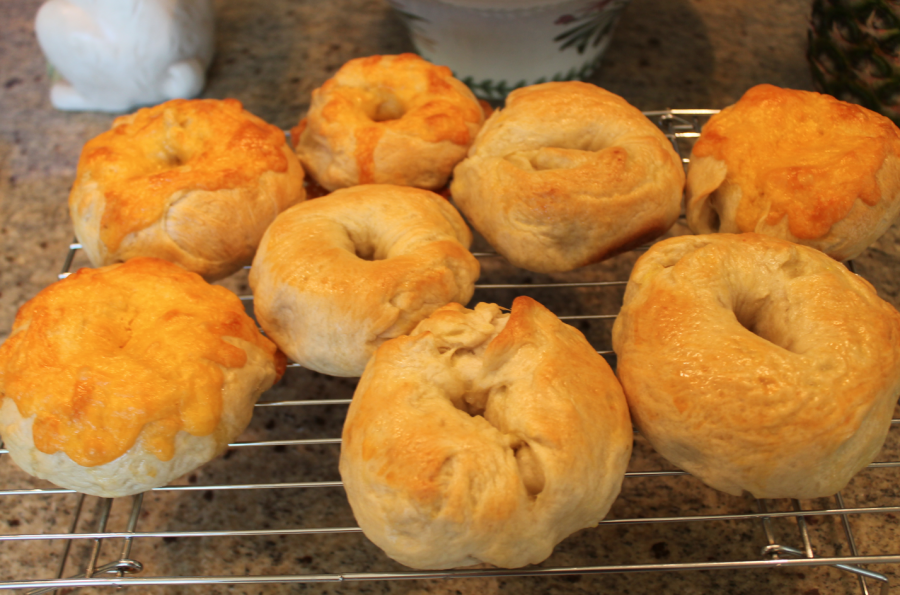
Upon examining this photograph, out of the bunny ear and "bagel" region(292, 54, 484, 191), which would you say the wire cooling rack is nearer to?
"bagel" region(292, 54, 484, 191)

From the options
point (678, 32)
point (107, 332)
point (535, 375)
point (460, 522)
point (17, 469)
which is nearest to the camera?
point (460, 522)

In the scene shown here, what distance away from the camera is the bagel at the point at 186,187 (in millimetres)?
1374

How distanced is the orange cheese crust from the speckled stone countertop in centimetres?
29

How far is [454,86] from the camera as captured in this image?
5.25 feet

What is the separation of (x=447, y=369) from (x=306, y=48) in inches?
68.0

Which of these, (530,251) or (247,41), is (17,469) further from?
(247,41)

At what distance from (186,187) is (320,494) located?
717 millimetres

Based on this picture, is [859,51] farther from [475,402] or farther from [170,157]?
[170,157]

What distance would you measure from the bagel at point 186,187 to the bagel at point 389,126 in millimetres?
95

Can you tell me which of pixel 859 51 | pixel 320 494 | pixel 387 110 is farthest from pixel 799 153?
Answer: pixel 320 494

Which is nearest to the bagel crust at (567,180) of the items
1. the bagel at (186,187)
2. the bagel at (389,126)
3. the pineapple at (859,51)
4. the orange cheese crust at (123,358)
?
the bagel at (389,126)

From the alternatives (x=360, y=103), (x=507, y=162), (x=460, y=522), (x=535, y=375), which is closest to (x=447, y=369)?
(x=535, y=375)

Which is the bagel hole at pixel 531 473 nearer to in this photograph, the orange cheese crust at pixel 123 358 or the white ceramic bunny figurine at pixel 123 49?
the orange cheese crust at pixel 123 358

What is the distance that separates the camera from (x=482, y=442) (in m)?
1.01
